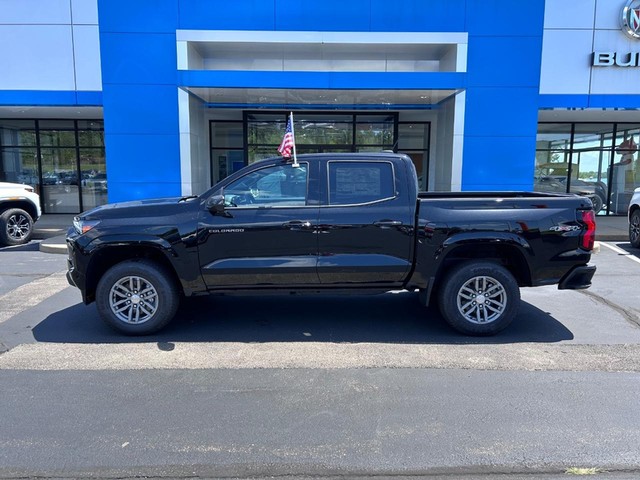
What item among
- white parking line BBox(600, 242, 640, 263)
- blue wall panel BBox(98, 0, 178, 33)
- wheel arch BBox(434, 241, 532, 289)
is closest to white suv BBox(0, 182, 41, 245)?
blue wall panel BBox(98, 0, 178, 33)

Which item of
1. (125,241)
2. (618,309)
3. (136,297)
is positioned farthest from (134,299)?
(618,309)

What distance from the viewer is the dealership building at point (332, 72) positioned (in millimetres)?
11453

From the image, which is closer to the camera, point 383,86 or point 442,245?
point 442,245

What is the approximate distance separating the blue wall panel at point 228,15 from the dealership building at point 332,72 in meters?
0.03

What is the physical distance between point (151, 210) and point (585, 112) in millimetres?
13123

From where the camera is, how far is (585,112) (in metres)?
13.6

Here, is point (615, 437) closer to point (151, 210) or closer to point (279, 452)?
point (279, 452)

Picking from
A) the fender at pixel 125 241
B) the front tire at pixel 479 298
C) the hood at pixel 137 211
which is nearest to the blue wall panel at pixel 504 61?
the front tire at pixel 479 298

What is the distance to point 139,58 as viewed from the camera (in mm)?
11445

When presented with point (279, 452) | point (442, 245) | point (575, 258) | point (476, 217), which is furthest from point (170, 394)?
point (575, 258)

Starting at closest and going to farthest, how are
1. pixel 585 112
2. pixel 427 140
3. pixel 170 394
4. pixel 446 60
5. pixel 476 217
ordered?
pixel 170 394, pixel 476 217, pixel 446 60, pixel 585 112, pixel 427 140

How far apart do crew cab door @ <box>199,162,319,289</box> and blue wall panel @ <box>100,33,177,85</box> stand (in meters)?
7.71

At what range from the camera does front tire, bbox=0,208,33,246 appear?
11094mm

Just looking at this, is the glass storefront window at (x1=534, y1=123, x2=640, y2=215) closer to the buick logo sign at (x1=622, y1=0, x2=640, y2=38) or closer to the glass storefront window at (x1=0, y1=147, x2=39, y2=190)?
the buick logo sign at (x1=622, y1=0, x2=640, y2=38)
